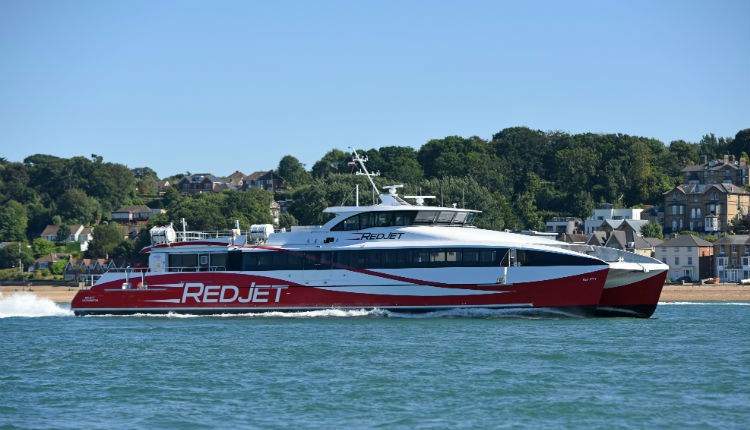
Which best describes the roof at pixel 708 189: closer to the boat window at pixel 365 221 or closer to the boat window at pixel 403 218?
the boat window at pixel 403 218

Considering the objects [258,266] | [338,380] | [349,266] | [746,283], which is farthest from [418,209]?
[746,283]

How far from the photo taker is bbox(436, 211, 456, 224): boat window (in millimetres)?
36594

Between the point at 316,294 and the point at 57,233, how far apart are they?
7544cm

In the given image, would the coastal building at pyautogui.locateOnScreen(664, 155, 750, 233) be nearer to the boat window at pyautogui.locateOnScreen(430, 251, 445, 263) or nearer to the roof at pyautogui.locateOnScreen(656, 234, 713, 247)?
the roof at pyautogui.locateOnScreen(656, 234, 713, 247)

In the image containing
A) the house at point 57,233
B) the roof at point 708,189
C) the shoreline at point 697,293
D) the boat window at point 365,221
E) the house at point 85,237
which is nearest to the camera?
the boat window at point 365,221

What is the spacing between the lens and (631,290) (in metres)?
35.1

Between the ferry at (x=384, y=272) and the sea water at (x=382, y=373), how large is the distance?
0.74 meters

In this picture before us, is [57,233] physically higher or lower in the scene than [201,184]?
lower

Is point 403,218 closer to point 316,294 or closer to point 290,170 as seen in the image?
point 316,294

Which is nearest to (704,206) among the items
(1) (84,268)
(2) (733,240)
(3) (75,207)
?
(2) (733,240)

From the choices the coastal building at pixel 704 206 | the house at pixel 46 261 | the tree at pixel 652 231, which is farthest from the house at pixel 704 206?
the house at pixel 46 261

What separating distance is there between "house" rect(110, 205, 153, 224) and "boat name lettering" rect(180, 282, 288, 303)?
79529 millimetres

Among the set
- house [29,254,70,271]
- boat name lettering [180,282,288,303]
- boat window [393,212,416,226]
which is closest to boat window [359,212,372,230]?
boat window [393,212,416,226]

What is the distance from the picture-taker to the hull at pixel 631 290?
112 ft
